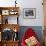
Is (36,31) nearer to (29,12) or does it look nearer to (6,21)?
(29,12)

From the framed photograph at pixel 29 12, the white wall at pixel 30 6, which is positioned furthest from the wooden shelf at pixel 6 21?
the framed photograph at pixel 29 12

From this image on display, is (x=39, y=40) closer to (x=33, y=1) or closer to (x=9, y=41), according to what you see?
(x=9, y=41)

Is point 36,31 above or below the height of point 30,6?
below

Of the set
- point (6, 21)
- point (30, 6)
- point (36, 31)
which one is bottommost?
point (36, 31)

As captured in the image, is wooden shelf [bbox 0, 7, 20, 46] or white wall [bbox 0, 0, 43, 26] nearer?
wooden shelf [bbox 0, 7, 20, 46]

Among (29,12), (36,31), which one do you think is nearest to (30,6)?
(29,12)

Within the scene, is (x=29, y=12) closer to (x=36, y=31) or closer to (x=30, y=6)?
(x=30, y=6)

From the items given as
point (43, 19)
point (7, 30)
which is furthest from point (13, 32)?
point (43, 19)

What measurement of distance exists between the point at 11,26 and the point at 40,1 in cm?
143

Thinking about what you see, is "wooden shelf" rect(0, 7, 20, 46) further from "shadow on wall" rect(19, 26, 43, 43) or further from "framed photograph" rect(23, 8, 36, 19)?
"framed photograph" rect(23, 8, 36, 19)

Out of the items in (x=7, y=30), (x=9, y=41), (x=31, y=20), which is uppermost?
(x=31, y=20)

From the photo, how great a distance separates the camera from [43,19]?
5.53m

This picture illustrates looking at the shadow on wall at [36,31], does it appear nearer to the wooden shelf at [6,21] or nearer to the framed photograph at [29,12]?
the wooden shelf at [6,21]

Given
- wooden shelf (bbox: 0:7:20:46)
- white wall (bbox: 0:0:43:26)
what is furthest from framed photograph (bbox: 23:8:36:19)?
wooden shelf (bbox: 0:7:20:46)
